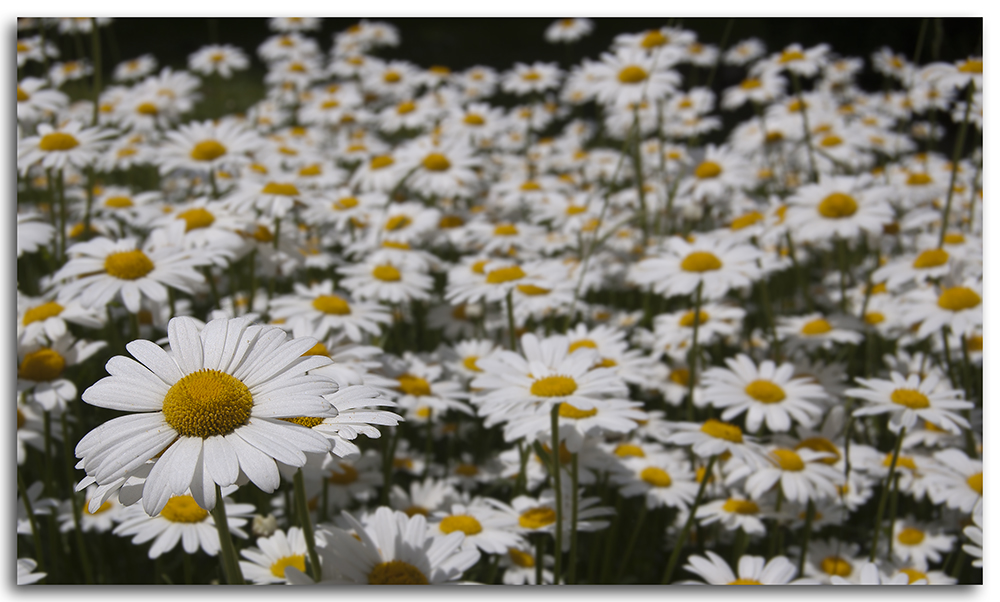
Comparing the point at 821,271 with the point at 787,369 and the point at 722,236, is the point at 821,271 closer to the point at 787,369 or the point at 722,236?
the point at 722,236

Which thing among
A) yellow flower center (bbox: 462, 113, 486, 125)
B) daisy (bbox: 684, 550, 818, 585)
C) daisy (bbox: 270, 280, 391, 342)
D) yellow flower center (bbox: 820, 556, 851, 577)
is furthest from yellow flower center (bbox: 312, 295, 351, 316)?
yellow flower center (bbox: 462, 113, 486, 125)

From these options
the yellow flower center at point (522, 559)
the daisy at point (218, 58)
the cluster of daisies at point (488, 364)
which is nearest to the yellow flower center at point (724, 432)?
the cluster of daisies at point (488, 364)

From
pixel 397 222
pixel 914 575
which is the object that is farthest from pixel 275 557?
pixel 397 222

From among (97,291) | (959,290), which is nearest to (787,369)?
(959,290)

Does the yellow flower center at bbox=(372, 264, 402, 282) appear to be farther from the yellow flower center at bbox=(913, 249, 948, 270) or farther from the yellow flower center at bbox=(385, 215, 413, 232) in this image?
the yellow flower center at bbox=(913, 249, 948, 270)

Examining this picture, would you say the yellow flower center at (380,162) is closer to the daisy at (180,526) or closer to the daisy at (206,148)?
the daisy at (206,148)

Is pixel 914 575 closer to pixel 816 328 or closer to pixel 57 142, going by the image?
pixel 816 328

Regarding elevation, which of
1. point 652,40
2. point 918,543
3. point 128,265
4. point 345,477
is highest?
point 652,40
